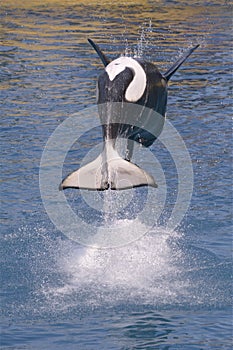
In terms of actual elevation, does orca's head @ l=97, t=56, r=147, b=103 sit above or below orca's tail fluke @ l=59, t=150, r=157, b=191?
above

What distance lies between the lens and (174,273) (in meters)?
9.92

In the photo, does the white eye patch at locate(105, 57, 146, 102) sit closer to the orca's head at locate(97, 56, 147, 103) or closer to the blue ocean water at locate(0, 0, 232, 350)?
the orca's head at locate(97, 56, 147, 103)

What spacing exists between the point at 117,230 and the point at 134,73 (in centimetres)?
306

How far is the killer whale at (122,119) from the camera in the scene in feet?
27.2

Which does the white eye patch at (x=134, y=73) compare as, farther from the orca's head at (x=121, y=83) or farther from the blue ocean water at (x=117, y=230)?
the blue ocean water at (x=117, y=230)

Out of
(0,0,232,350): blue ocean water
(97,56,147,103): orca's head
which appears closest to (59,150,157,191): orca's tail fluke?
(97,56,147,103): orca's head

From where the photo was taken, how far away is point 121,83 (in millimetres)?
8742

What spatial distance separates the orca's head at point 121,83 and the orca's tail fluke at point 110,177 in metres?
0.68

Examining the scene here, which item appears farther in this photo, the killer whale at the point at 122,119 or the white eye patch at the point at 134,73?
the white eye patch at the point at 134,73

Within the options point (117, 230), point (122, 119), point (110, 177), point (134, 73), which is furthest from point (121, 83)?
point (117, 230)

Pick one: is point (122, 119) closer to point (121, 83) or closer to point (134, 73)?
point (121, 83)

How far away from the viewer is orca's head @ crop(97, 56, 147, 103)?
871cm

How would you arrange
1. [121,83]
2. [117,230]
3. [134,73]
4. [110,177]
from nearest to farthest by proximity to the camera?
[110,177]
[121,83]
[134,73]
[117,230]

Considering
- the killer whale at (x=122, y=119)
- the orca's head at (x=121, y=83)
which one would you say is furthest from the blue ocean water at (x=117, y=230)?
the orca's head at (x=121, y=83)
